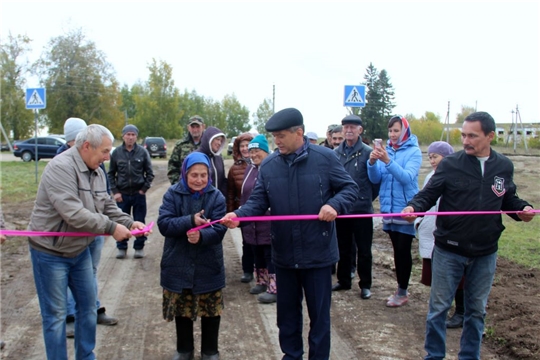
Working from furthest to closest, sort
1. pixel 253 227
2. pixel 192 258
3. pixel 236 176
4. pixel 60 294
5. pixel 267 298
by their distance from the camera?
1. pixel 236 176
2. pixel 253 227
3. pixel 267 298
4. pixel 192 258
5. pixel 60 294

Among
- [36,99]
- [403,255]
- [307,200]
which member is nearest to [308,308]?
[307,200]

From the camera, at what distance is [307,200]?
13.1 feet

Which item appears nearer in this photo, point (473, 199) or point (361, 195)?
point (473, 199)

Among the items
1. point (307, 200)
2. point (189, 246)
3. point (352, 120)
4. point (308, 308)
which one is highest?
point (352, 120)

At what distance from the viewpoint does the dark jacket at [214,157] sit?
22.2ft

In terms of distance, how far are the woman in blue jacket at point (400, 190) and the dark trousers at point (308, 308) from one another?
2.01 m

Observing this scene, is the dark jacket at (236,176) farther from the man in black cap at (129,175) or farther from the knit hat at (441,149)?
the knit hat at (441,149)

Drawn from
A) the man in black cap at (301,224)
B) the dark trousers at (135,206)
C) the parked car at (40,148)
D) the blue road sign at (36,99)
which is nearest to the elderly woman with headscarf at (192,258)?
the man in black cap at (301,224)

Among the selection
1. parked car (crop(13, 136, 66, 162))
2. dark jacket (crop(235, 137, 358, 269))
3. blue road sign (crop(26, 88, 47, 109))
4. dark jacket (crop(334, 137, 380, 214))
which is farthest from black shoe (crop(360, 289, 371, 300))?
parked car (crop(13, 136, 66, 162))

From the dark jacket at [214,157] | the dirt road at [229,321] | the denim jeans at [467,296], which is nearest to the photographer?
the denim jeans at [467,296]

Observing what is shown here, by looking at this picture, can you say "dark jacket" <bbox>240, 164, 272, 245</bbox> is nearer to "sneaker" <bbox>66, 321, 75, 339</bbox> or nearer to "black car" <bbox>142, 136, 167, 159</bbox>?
"sneaker" <bbox>66, 321, 75, 339</bbox>

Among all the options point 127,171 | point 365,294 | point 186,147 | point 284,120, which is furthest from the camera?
point 127,171

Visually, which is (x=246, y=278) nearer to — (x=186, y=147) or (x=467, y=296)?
(x=186, y=147)

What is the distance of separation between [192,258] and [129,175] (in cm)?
407
